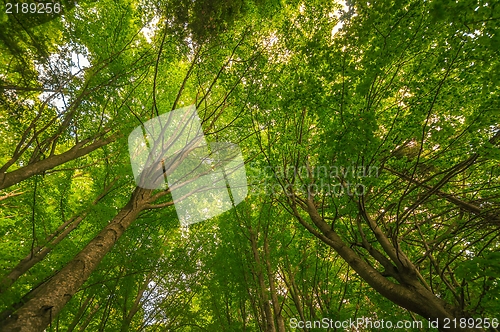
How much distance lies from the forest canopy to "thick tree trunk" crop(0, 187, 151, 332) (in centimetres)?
2

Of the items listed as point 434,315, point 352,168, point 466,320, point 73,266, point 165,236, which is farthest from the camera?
point 165,236

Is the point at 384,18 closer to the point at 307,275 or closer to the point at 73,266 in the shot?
the point at 73,266

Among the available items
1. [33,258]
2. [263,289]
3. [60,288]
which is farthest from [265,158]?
[33,258]

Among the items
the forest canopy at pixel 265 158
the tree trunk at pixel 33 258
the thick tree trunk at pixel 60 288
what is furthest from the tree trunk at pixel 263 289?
the tree trunk at pixel 33 258

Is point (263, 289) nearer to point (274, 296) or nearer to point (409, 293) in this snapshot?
point (274, 296)

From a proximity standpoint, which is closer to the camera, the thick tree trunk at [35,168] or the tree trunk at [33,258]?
the tree trunk at [33,258]

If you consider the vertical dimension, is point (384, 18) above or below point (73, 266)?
above

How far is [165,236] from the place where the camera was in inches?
305

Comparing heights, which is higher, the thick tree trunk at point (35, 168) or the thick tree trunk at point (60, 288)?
the thick tree trunk at point (35, 168)

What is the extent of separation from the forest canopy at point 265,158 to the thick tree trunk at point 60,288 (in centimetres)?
2

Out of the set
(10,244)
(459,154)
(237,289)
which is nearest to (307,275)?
(237,289)

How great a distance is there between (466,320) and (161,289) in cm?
675

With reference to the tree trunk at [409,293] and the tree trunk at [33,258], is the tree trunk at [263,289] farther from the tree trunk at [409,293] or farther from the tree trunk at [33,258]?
the tree trunk at [33,258]

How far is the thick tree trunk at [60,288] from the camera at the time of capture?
215cm
